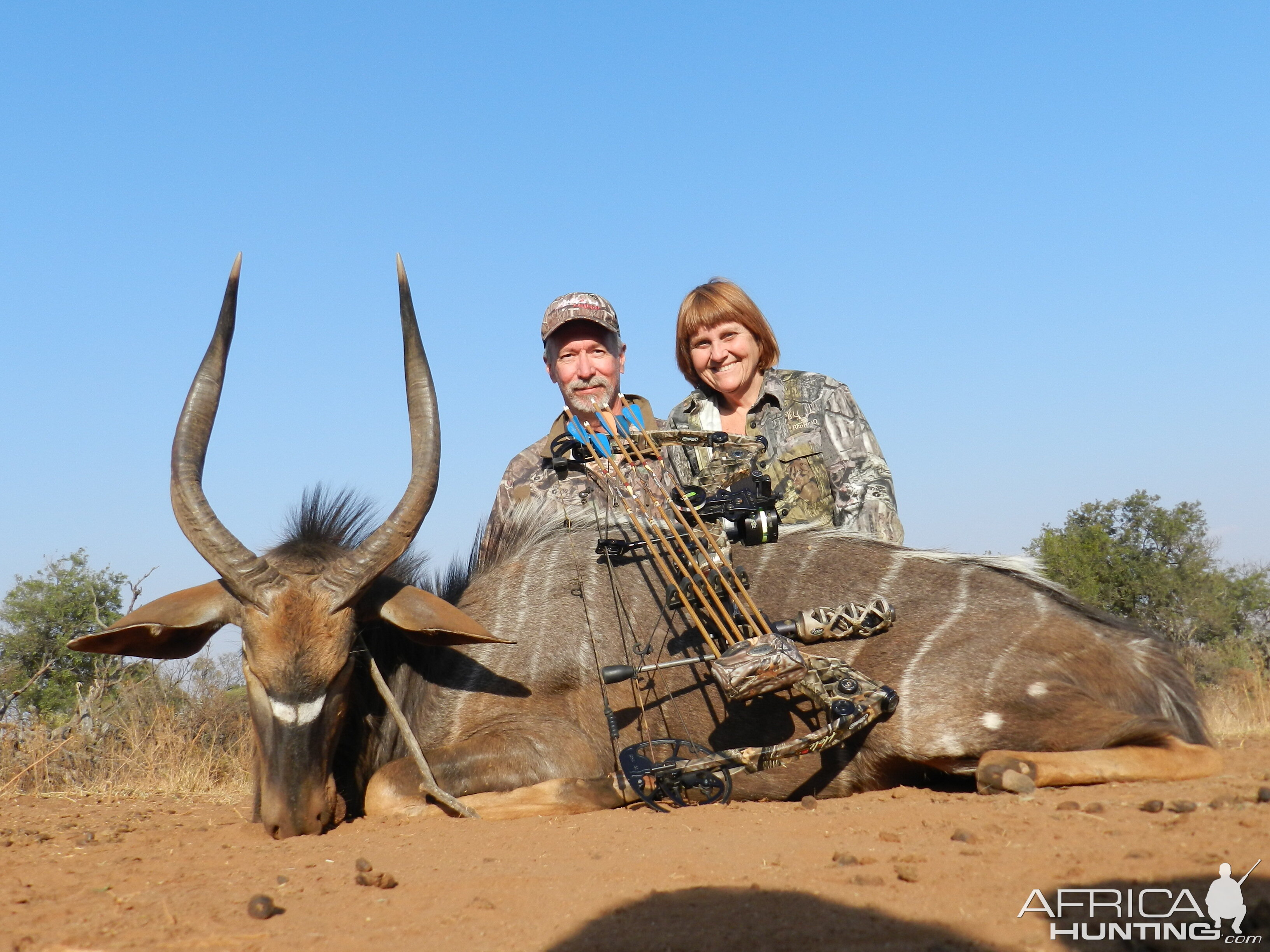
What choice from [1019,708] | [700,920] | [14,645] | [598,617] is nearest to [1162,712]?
[1019,708]

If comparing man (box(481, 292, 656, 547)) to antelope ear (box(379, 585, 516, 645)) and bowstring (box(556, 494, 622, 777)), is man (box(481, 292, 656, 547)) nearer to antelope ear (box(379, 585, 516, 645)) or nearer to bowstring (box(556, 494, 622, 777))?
bowstring (box(556, 494, 622, 777))

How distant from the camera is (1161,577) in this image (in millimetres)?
11172

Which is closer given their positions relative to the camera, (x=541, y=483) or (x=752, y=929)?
(x=752, y=929)

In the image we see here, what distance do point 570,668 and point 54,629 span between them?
6.74 m

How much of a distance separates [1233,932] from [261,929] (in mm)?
2275

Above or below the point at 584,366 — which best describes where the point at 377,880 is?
below

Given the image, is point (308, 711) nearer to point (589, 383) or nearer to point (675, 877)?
point (675, 877)

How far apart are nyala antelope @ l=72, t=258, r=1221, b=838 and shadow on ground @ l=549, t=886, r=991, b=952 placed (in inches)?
70.0

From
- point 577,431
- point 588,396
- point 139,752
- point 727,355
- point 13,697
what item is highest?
point 727,355

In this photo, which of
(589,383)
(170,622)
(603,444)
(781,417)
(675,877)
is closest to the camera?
(675,877)

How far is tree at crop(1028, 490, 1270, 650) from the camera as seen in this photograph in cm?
1113

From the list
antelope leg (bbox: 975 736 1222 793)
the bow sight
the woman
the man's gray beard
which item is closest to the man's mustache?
the man's gray beard

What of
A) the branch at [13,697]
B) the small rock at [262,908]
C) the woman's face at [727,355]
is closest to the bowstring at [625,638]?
the woman's face at [727,355]

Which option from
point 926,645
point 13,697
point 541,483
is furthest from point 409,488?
point 13,697
